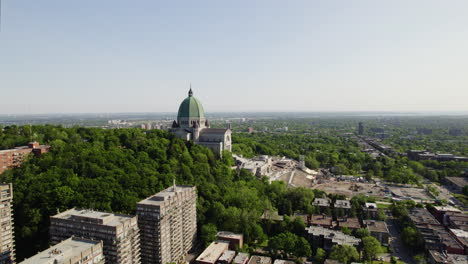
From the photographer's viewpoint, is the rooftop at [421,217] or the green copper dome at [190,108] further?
the green copper dome at [190,108]

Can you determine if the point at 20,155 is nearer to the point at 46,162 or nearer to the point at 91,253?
the point at 46,162

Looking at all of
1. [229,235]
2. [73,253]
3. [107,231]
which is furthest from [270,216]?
[73,253]

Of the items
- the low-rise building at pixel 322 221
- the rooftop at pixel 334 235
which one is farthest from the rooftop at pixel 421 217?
the rooftop at pixel 334 235

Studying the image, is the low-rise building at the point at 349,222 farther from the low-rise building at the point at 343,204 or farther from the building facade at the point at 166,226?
the building facade at the point at 166,226

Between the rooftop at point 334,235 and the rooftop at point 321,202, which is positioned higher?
the rooftop at point 321,202

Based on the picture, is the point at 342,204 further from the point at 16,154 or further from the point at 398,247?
the point at 16,154

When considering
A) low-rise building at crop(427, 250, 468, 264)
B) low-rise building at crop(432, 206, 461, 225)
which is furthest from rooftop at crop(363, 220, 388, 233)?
low-rise building at crop(432, 206, 461, 225)
